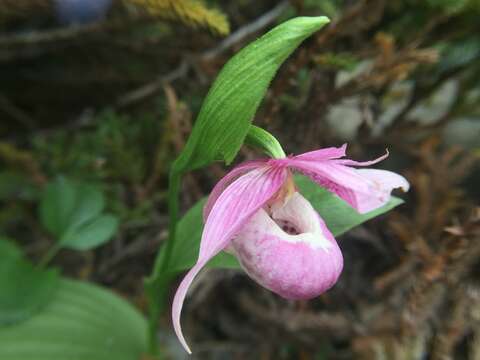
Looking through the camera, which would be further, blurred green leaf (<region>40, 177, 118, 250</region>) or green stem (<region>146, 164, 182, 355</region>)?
blurred green leaf (<region>40, 177, 118, 250</region>)

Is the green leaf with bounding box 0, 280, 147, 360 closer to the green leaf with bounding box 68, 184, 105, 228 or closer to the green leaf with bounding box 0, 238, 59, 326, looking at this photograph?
the green leaf with bounding box 0, 238, 59, 326

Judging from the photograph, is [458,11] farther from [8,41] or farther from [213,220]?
[8,41]

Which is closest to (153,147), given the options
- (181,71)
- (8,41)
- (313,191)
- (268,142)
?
(181,71)

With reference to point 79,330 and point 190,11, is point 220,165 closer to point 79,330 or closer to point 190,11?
point 190,11

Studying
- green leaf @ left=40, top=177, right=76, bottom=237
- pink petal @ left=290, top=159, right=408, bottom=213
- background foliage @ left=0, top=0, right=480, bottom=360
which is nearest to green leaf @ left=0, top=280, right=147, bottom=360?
background foliage @ left=0, top=0, right=480, bottom=360

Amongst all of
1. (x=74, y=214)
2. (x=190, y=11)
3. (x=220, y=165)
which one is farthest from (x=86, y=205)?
(x=190, y=11)

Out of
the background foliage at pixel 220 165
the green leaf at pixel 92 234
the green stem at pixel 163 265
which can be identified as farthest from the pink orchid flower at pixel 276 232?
the green leaf at pixel 92 234
